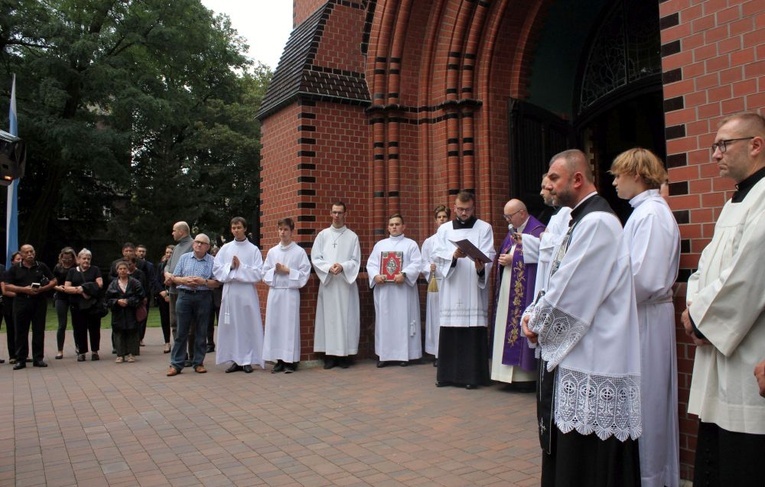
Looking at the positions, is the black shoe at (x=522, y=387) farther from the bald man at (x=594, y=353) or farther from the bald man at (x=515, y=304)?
the bald man at (x=594, y=353)

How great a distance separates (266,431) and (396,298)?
3.58 meters

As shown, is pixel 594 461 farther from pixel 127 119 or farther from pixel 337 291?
pixel 127 119

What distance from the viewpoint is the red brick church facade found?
Answer: 27.7ft

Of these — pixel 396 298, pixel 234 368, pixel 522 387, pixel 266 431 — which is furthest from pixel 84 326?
pixel 522 387

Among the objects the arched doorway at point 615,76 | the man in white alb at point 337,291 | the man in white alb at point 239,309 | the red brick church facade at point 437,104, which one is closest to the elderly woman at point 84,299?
the man in white alb at point 239,309

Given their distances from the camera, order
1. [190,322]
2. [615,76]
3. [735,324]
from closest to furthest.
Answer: [735,324], [615,76], [190,322]

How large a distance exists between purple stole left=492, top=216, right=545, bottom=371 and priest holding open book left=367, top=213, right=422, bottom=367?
2.07 metres

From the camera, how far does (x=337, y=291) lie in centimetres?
869

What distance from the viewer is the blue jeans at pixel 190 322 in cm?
855

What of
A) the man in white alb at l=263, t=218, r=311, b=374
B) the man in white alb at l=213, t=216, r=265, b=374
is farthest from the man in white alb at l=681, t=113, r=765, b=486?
the man in white alb at l=213, t=216, r=265, b=374

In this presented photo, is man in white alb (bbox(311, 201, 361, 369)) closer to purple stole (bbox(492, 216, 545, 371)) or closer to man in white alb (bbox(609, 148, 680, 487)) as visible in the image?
purple stole (bbox(492, 216, 545, 371))

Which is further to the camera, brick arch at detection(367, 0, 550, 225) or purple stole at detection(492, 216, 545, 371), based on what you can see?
brick arch at detection(367, 0, 550, 225)

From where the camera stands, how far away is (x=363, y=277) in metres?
9.20

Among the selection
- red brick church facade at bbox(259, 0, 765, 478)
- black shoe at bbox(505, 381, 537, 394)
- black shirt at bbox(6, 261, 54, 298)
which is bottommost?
black shoe at bbox(505, 381, 537, 394)
